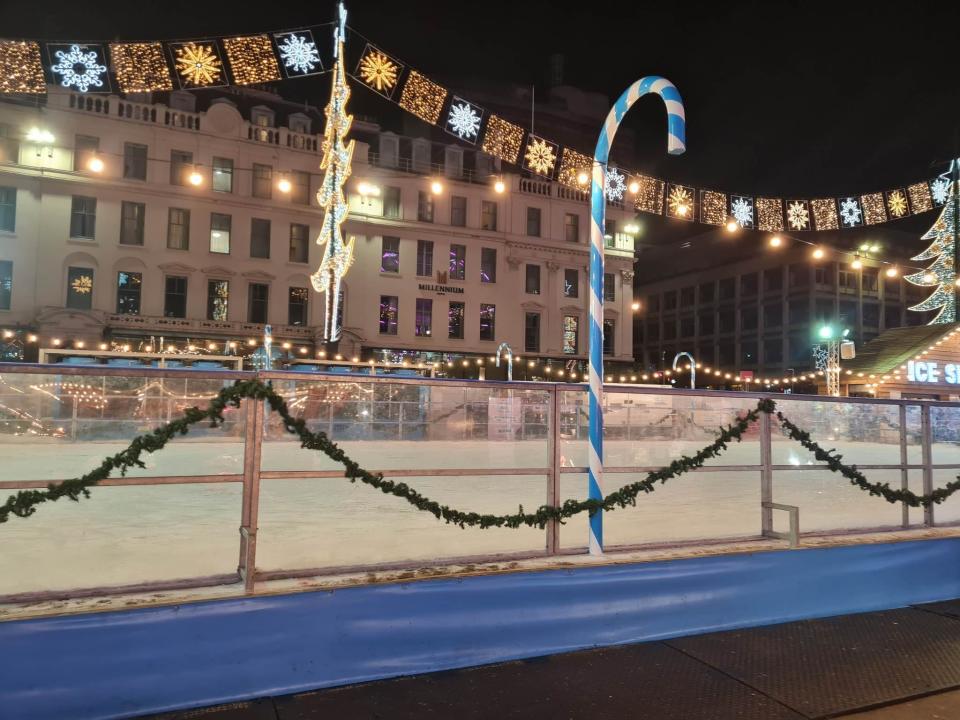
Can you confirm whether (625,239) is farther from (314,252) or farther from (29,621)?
(29,621)

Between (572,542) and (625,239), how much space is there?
36106mm

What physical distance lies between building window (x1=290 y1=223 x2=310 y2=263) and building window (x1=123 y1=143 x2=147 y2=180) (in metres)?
6.70

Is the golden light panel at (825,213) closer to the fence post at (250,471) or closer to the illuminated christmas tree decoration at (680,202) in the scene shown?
the illuminated christmas tree decoration at (680,202)

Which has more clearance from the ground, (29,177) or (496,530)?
(29,177)

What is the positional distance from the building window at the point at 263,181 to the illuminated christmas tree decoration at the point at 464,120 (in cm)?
2440

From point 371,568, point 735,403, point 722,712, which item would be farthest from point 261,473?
point 735,403

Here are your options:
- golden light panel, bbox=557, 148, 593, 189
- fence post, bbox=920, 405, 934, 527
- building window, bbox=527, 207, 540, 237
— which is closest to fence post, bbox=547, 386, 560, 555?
fence post, bbox=920, 405, 934, 527

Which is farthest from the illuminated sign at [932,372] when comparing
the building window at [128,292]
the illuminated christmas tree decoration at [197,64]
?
the building window at [128,292]

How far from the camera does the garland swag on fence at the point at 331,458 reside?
11.2ft

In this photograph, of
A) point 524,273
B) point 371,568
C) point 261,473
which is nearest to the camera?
point 261,473

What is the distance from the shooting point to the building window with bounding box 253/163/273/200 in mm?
31500

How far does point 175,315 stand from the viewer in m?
30.0

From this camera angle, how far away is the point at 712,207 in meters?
12.7

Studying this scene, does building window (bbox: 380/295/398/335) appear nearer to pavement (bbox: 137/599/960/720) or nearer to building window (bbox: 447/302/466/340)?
building window (bbox: 447/302/466/340)
